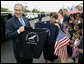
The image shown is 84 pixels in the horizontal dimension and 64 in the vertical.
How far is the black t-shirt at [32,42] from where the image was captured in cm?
362

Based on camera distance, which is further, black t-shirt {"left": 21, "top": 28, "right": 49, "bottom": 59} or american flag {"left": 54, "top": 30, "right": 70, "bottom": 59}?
american flag {"left": 54, "top": 30, "right": 70, "bottom": 59}

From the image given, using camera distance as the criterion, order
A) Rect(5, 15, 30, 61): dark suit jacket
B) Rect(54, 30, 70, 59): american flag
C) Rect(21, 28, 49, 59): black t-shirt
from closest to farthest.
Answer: Rect(5, 15, 30, 61): dark suit jacket
Rect(21, 28, 49, 59): black t-shirt
Rect(54, 30, 70, 59): american flag

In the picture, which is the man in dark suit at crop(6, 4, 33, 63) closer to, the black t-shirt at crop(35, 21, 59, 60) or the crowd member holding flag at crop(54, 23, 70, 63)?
the black t-shirt at crop(35, 21, 59, 60)

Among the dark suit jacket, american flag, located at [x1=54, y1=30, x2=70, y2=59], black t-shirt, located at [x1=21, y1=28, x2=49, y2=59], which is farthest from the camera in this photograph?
american flag, located at [x1=54, y1=30, x2=70, y2=59]

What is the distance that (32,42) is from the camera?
12.0ft

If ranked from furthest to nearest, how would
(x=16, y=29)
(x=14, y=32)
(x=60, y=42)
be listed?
(x=60, y=42) < (x=16, y=29) < (x=14, y=32)

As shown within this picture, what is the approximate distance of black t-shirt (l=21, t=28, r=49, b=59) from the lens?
11.9ft

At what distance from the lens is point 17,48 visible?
361 cm

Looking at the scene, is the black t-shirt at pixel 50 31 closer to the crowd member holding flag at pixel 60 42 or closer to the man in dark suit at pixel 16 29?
the crowd member holding flag at pixel 60 42

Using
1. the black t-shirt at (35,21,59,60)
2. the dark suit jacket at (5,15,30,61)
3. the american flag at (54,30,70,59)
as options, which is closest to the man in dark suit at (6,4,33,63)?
the dark suit jacket at (5,15,30,61)

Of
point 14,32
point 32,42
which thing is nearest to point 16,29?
point 14,32

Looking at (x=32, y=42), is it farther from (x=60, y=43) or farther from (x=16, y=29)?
(x=60, y=43)

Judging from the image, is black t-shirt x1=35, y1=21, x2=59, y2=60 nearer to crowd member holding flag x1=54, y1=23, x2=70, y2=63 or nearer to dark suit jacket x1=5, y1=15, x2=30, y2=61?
crowd member holding flag x1=54, y1=23, x2=70, y2=63

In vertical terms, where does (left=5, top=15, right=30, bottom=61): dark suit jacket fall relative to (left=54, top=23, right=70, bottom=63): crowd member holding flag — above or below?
above
